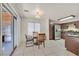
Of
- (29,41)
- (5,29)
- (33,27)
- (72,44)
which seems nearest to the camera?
(5,29)

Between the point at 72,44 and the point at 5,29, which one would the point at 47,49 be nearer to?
the point at 72,44

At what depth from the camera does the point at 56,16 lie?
5.29 metres

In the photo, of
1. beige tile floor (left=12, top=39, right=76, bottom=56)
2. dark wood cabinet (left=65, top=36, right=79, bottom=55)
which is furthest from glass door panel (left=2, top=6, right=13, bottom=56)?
dark wood cabinet (left=65, top=36, right=79, bottom=55)

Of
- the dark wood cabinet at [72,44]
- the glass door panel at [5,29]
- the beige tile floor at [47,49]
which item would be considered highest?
the glass door panel at [5,29]

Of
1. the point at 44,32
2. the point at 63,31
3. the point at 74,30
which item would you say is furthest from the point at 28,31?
the point at 74,30

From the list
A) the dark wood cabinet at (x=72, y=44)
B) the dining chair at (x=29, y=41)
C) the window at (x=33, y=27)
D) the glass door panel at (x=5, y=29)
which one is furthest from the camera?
the dining chair at (x=29, y=41)

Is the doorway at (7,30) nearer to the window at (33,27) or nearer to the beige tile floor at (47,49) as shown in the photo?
the beige tile floor at (47,49)

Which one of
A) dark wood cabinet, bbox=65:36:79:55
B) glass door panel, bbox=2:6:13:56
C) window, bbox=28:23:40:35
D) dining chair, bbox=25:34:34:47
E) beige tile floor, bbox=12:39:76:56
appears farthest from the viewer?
dining chair, bbox=25:34:34:47

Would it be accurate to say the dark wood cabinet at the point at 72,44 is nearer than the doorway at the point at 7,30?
No

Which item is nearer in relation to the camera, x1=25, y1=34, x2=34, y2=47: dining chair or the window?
the window

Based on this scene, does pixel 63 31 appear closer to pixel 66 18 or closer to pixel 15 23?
pixel 66 18

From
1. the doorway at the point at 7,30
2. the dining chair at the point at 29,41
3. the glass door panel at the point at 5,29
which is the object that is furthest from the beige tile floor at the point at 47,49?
the glass door panel at the point at 5,29

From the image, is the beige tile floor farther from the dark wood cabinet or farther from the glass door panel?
the glass door panel

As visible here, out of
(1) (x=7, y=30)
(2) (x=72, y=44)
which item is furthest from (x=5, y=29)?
(2) (x=72, y=44)
